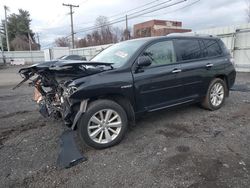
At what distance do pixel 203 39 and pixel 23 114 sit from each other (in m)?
4.76

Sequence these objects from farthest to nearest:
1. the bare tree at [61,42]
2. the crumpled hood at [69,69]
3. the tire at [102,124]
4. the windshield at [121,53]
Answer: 1. the bare tree at [61,42]
2. the windshield at [121,53]
3. the tire at [102,124]
4. the crumpled hood at [69,69]

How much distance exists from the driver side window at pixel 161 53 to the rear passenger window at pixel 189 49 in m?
0.23

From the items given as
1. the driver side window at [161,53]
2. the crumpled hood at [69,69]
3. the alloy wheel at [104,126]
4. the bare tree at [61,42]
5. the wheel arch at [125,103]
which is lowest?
the alloy wheel at [104,126]

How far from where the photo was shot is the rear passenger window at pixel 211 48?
190 inches

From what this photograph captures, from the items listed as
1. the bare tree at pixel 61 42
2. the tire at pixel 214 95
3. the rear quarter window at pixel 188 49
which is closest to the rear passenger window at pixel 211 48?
the rear quarter window at pixel 188 49

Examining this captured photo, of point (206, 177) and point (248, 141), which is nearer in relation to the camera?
point (206, 177)

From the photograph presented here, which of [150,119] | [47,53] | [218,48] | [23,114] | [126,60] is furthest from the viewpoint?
[47,53]

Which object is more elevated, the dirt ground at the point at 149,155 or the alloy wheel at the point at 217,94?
the alloy wheel at the point at 217,94

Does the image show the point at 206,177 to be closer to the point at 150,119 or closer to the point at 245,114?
the point at 150,119

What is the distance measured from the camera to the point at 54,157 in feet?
10.5

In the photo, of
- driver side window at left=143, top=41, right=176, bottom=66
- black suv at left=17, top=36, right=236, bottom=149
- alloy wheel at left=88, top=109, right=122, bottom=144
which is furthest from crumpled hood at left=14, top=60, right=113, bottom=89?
driver side window at left=143, top=41, right=176, bottom=66

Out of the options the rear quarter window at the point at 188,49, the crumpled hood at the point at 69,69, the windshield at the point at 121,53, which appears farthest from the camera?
the rear quarter window at the point at 188,49

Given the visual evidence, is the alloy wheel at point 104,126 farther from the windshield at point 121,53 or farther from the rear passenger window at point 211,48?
the rear passenger window at point 211,48

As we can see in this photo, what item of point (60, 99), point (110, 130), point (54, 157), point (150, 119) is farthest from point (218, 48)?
point (54, 157)
